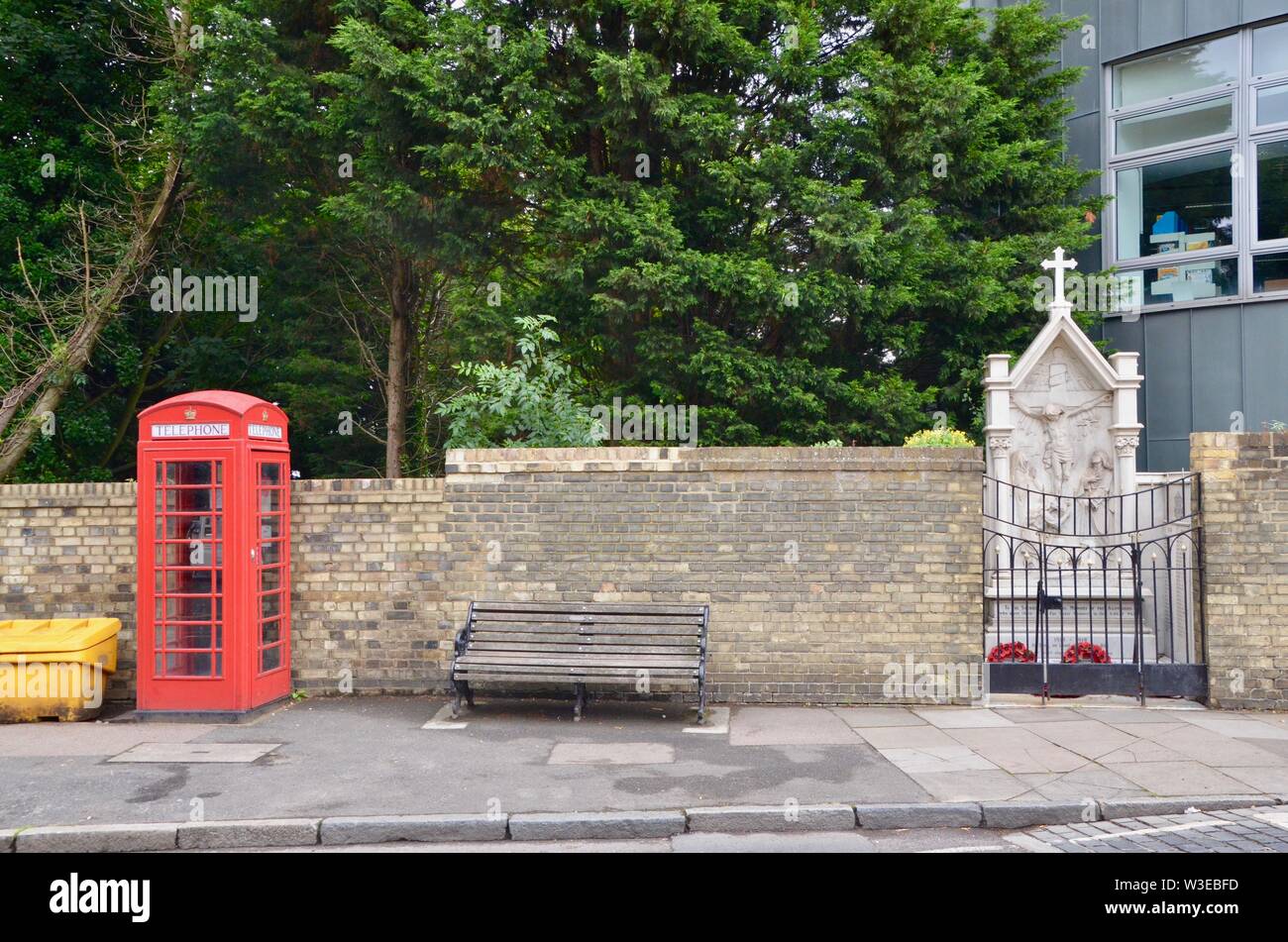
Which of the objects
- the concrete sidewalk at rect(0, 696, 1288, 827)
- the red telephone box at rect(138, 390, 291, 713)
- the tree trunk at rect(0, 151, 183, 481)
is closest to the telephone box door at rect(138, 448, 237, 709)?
the red telephone box at rect(138, 390, 291, 713)

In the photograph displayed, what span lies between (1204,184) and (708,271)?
9470mm

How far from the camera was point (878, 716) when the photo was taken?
29.1ft

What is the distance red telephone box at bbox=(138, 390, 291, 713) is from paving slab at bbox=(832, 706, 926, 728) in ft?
17.3

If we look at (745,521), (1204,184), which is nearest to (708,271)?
(745,521)

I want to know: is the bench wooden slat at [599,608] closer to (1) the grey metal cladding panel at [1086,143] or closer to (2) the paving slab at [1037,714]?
(2) the paving slab at [1037,714]

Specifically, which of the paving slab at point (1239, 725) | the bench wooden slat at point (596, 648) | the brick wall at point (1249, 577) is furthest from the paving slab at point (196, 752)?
the brick wall at point (1249, 577)

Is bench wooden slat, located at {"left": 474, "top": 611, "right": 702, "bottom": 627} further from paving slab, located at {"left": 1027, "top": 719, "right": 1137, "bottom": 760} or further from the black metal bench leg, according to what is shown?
paving slab, located at {"left": 1027, "top": 719, "right": 1137, "bottom": 760}

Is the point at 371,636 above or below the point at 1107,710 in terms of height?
above

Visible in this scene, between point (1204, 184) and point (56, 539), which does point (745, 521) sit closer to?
point (56, 539)

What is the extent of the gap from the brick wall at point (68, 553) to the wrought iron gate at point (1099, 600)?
8.33 m

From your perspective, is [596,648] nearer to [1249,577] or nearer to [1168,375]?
[1249,577]

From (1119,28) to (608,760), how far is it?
16.6 metres

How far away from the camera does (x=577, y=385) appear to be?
14344mm

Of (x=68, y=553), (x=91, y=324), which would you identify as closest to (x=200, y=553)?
(x=68, y=553)
